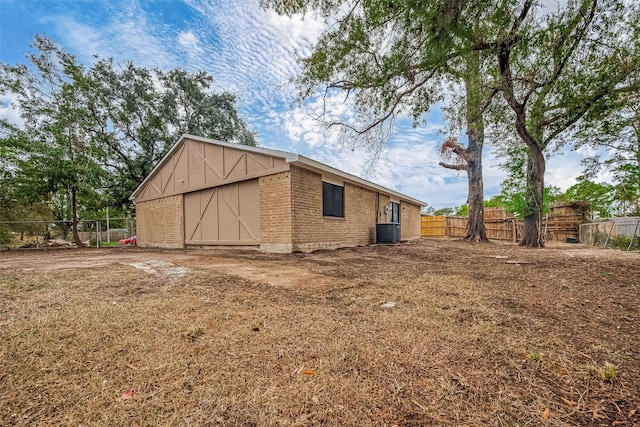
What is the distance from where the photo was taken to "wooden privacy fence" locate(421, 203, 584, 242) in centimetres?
1466

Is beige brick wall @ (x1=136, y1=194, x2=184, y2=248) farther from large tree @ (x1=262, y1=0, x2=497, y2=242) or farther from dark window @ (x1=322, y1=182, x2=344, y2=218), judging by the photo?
large tree @ (x1=262, y1=0, x2=497, y2=242)

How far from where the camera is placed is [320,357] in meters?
1.76

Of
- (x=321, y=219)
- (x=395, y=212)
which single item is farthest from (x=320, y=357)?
(x=395, y=212)

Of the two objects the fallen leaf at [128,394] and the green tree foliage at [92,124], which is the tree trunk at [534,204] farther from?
the green tree foliage at [92,124]

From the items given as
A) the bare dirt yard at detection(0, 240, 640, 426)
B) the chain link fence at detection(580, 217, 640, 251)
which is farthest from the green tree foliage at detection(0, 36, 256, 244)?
the chain link fence at detection(580, 217, 640, 251)

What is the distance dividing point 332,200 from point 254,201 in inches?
103

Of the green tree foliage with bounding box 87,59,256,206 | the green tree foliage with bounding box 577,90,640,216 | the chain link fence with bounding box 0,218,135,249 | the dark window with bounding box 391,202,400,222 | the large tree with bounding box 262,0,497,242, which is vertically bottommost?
the chain link fence with bounding box 0,218,135,249

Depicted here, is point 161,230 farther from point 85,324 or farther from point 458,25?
point 458,25

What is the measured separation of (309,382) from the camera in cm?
149

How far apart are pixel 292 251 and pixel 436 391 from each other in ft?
20.3

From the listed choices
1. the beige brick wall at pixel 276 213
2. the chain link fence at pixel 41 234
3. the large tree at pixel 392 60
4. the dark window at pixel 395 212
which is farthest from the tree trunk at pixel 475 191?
the chain link fence at pixel 41 234

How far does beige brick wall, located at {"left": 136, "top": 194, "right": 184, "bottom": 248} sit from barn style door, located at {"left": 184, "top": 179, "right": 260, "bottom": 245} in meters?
0.48

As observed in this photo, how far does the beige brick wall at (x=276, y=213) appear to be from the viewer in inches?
295

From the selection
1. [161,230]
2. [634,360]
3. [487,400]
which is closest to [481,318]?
[634,360]
